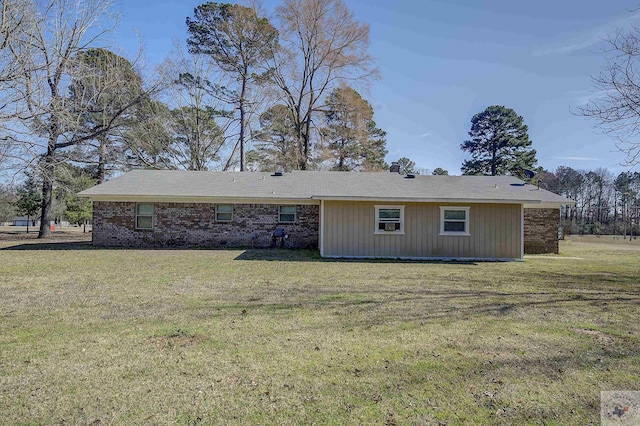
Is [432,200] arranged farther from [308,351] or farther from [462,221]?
[308,351]

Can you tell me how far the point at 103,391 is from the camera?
285 centimetres

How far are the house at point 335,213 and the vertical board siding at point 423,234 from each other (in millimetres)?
36

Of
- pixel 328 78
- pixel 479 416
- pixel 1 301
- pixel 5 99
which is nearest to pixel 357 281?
pixel 479 416

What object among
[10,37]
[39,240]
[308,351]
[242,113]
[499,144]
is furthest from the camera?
[499,144]

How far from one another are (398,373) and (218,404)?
Answer: 5.25 ft

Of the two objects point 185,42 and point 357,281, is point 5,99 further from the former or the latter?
point 185,42

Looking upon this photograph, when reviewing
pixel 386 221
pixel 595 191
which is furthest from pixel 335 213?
pixel 595 191

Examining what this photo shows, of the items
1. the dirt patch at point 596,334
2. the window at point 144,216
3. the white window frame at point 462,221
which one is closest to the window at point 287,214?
the window at point 144,216

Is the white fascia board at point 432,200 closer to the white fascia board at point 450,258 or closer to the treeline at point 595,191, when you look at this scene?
the white fascia board at point 450,258

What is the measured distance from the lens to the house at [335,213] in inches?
500

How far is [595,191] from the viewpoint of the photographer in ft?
152

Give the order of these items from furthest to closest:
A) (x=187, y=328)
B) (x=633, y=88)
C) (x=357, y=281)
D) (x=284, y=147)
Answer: (x=284, y=147) → (x=633, y=88) → (x=357, y=281) → (x=187, y=328)

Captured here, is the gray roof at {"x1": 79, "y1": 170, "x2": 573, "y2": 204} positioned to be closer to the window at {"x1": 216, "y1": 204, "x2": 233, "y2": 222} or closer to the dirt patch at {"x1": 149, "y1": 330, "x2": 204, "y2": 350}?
the window at {"x1": 216, "y1": 204, "x2": 233, "y2": 222}

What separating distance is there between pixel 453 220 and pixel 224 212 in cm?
917
